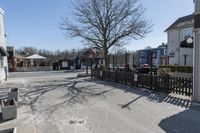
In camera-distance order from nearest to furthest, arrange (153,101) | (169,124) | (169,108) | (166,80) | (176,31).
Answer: (169,124) → (169,108) → (153,101) → (166,80) → (176,31)

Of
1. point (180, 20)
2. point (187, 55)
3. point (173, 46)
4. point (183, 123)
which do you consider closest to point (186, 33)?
point (187, 55)

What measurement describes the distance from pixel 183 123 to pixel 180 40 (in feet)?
83.2

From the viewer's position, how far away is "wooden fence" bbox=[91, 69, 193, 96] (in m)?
12.1

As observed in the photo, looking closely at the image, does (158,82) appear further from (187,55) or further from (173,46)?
(173,46)

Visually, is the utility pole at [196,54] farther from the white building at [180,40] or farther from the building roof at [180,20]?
the building roof at [180,20]

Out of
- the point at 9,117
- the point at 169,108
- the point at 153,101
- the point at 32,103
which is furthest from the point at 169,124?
the point at 32,103

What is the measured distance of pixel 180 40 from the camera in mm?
31188

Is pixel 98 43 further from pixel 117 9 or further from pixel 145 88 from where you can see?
pixel 145 88

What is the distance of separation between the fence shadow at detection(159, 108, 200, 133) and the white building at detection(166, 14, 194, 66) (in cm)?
2165

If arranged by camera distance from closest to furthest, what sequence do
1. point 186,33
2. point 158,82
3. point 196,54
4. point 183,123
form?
point 183,123 < point 196,54 < point 158,82 < point 186,33

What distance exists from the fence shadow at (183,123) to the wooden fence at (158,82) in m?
3.14

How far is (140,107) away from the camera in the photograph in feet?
32.7

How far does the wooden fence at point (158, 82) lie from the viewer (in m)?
12.1

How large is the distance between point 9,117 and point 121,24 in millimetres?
18245
